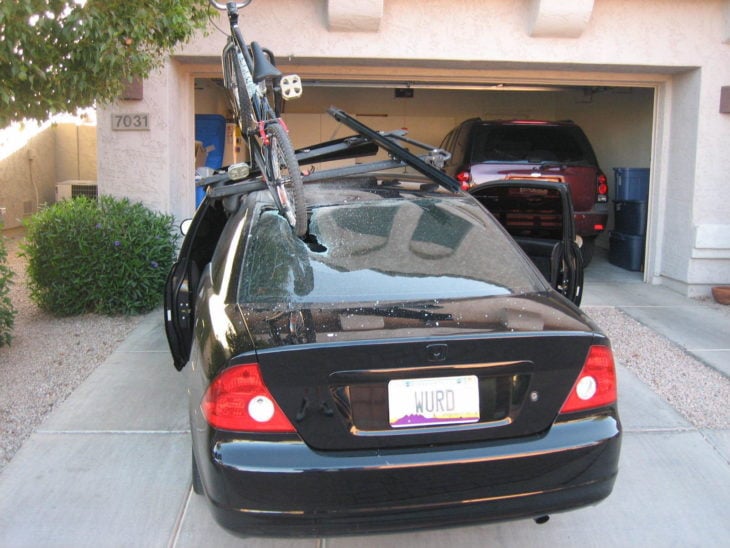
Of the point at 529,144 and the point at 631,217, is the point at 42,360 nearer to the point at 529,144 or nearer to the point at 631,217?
the point at 529,144

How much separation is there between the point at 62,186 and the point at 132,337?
265 inches

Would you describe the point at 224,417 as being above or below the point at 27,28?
below

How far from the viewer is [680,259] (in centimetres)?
809

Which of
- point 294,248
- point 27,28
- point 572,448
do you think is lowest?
point 572,448

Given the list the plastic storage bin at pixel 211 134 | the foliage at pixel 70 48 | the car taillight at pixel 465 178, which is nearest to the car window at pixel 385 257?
the foliage at pixel 70 48

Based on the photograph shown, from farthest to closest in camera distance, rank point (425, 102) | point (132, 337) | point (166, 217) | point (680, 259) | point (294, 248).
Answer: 1. point (425, 102)
2. point (680, 259)
3. point (166, 217)
4. point (132, 337)
5. point (294, 248)

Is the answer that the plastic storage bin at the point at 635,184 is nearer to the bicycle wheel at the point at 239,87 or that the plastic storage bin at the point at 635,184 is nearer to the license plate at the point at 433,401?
the bicycle wheel at the point at 239,87

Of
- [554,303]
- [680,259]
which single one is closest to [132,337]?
[554,303]

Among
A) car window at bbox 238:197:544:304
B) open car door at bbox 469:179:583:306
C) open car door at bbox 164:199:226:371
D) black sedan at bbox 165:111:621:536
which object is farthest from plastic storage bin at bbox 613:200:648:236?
black sedan at bbox 165:111:621:536

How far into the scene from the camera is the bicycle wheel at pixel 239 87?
14.6 feet

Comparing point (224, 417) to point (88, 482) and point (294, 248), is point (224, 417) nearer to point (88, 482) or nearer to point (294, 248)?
point (294, 248)

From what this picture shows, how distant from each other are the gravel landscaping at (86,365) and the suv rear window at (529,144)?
253 centimetres

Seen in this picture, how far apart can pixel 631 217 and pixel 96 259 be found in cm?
676

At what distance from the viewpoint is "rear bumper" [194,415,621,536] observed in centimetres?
255
